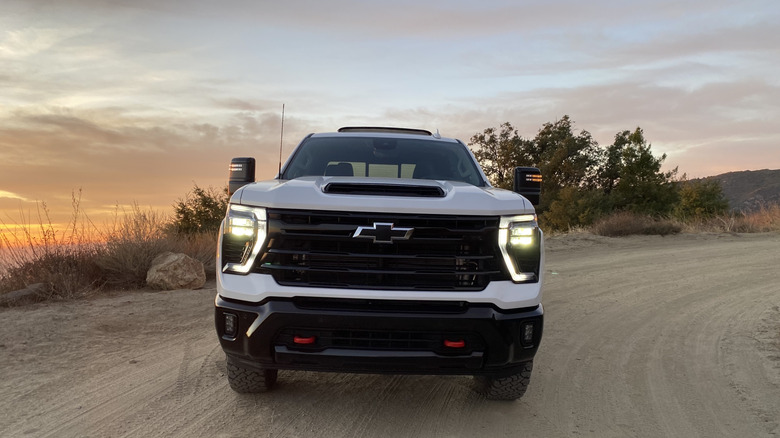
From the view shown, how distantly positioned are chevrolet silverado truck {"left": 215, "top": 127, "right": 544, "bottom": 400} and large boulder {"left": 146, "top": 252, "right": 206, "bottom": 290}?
589cm

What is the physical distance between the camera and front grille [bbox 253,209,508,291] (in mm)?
3699

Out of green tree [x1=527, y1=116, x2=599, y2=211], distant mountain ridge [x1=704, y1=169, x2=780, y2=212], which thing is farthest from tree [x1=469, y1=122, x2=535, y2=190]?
distant mountain ridge [x1=704, y1=169, x2=780, y2=212]

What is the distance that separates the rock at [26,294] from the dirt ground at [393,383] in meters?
0.44

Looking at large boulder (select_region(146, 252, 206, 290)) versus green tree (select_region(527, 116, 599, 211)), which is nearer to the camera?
large boulder (select_region(146, 252, 206, 290))

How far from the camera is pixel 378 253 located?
3723mm

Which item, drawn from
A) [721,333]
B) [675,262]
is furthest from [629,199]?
[721,333]

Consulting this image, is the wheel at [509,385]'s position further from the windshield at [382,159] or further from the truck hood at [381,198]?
the windshield at [382,159]

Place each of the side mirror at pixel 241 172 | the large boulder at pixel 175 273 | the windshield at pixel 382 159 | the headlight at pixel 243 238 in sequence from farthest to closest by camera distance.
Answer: the large boulder at pixel 175 273 → the windshield at pixel 382 159 → the side mirror at pixel 241 172 → the headlight at pixel 243 238

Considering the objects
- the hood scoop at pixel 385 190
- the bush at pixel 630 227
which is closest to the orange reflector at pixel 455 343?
the hood scoop at pixel 385 190

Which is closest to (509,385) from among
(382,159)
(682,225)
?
(382,159)

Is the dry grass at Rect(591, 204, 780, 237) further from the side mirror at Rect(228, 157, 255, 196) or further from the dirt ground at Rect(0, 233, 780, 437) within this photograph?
the side mirror at Rect(228, 157, 255, 196)

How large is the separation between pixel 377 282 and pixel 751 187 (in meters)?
130

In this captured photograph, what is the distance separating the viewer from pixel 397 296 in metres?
3.67

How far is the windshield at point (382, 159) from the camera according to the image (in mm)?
5359
